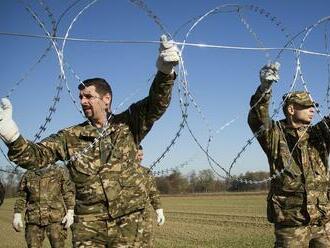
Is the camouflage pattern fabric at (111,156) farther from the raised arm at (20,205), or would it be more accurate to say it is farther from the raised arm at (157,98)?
the raised arm at (20,205)

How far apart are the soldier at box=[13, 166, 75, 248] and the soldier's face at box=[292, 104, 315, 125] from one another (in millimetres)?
5438

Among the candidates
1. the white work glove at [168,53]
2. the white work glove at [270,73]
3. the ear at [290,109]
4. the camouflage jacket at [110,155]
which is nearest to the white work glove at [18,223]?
the camouflage jacket at [110,155]

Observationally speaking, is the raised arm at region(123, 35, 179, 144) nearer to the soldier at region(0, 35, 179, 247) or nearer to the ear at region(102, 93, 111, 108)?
the soldier at region(0, 35, 179, 247)

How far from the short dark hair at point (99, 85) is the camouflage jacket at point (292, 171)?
180 cm

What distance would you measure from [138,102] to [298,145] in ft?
7.52

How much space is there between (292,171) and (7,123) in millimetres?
3432

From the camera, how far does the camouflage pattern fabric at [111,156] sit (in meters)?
5.25

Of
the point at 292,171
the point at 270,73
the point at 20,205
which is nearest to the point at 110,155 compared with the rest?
the point at 270,73

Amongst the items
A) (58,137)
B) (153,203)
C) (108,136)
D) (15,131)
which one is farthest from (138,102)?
(153,203)

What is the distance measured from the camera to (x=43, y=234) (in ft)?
37.2

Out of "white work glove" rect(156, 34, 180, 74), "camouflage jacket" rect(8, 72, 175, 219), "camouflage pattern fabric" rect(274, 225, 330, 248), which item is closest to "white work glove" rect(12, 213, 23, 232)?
"camouflage jacket" rect(8, 72, 175, 219)

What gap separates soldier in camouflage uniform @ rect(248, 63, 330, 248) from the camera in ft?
21.3

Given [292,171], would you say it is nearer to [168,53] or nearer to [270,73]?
[270,73]

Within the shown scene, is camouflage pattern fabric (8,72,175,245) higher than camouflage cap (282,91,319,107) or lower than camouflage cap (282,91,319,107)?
lower
